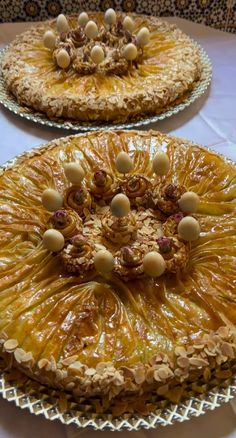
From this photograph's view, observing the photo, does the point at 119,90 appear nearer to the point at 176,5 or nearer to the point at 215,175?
the point at 215,175

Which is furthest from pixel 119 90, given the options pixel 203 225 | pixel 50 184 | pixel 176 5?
pixel 176 5

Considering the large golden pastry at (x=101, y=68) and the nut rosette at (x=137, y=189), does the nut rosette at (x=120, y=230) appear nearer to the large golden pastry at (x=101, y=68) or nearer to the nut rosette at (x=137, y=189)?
the nut rosette at (x=137, y=189)

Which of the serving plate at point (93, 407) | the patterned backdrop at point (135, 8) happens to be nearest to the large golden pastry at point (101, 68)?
Result: the patterned backdrop at point (135, 8)

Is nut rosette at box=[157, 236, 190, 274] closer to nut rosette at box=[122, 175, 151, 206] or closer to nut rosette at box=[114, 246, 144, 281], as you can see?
nut rosette at box=[114, 246, 144, 281]

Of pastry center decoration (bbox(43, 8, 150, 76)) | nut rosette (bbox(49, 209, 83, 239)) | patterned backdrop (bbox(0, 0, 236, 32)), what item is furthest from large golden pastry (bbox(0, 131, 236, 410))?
patterned backdrop (bbox(0, 0, 236, 32))

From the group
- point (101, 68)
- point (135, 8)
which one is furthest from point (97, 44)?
point (135, 8)

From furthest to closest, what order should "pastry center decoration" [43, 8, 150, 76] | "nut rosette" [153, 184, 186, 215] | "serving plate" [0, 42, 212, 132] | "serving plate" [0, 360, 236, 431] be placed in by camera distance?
"pastry center decoration" [43, 8, 150, 76]
"serving plate" [0, 42, 212, 132]
"nut rosette" [153, 184, 186, 215]
"serving plate" [0, 360, 236, 431]
